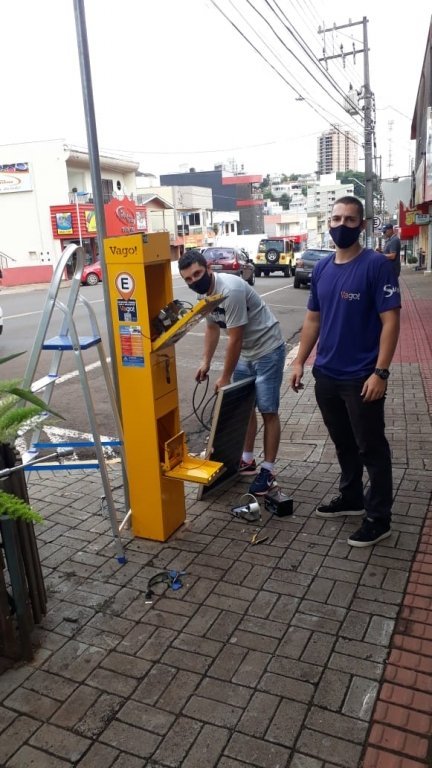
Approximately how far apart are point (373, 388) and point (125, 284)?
1544mm

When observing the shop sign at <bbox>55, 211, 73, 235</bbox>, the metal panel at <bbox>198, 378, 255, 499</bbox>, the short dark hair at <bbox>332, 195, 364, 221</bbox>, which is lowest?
the metal panel at <bbox>198, 378, 255, 499</bbox>

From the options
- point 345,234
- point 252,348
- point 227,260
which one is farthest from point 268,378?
point 227,260

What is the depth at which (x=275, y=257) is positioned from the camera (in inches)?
1213

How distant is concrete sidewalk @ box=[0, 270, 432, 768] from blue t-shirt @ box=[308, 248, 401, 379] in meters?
1.10

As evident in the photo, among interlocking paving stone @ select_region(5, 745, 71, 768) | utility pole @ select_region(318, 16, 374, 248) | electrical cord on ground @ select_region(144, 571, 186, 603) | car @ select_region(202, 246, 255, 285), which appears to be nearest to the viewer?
interlocking paving stone @ select_region(5, 745, 71, 768)

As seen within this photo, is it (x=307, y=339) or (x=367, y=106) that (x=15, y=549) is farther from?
(x=367, y=106)

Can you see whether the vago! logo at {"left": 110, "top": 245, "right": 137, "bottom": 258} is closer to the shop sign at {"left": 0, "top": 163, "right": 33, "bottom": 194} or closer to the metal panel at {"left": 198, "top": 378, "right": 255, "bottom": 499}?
the metal panel at {"left": 198, "top": 378, "right": 255, "bottom": 499}

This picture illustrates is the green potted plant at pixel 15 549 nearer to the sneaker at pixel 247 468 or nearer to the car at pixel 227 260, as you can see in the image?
the sneaker at pixel 247 468

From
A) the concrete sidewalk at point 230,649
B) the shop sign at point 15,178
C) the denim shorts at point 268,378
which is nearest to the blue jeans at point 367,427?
the concrete sidewalk at point 230,649

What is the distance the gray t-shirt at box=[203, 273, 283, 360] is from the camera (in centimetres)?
405

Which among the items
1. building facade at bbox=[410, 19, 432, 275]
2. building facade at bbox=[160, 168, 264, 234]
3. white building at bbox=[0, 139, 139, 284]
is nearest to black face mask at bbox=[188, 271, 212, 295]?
building facade at bbox=[410, 19, 432, 275]

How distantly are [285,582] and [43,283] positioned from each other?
3411 centimetres

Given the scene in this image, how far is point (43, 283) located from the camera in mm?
35031

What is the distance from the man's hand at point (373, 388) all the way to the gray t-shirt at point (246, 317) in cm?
102
